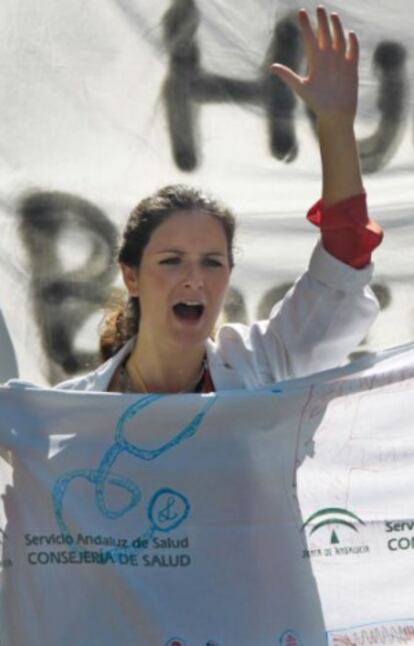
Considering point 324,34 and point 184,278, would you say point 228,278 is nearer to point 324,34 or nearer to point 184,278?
point 184,278

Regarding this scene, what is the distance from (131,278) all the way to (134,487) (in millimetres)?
310

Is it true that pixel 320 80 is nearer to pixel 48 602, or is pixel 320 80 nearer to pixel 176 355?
pixel 176 355

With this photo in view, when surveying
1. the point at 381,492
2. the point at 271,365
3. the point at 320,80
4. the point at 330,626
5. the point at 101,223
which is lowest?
the point at 330,626

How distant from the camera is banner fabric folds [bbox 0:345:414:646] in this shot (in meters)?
2.32

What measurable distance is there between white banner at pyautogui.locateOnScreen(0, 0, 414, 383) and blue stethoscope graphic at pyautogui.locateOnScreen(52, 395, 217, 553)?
68 cm

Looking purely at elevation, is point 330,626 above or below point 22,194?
below

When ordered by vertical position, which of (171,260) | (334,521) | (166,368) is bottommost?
(334,521)

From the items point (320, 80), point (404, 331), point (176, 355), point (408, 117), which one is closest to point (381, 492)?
point (176, 355)

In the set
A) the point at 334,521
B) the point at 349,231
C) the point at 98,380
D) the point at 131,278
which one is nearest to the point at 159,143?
the point at 131,278

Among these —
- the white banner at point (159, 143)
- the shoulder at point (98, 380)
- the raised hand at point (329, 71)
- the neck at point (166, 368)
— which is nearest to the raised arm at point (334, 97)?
the raised hand at point (329, 71)

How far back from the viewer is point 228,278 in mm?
2422

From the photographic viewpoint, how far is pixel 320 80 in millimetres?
2324

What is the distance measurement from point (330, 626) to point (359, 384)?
1.06 ft

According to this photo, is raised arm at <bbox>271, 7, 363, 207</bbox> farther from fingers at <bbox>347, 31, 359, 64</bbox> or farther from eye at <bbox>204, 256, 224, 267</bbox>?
eye at <bbox>204, 256, 224, 267</bbox>
